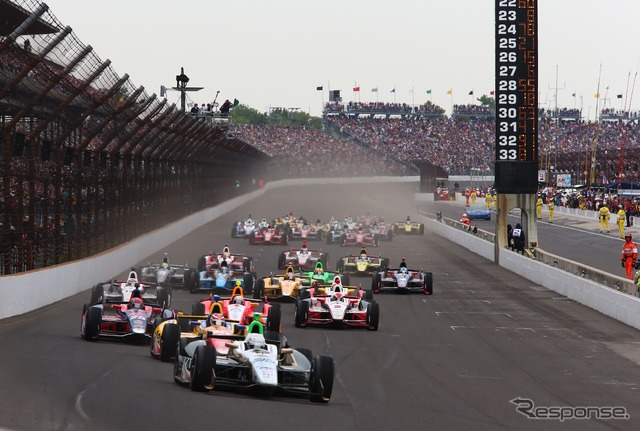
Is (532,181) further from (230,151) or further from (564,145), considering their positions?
(564,145)

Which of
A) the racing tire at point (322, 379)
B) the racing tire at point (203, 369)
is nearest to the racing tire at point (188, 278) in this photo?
the racing tire at point (203, 369)

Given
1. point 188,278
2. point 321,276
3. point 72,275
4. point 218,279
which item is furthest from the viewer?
point 188,278

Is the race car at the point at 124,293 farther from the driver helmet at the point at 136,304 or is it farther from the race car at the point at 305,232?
the race car at the point at 305,232

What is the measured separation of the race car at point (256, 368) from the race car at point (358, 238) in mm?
34530

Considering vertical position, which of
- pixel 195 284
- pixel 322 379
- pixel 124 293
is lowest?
pixel 195 284

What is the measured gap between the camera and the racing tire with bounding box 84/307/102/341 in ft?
60.3

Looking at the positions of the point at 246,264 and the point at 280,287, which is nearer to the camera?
the point at 280,287

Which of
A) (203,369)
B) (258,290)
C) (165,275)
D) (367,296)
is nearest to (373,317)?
(367,296)

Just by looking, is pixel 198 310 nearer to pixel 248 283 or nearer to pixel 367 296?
pixel 367 296

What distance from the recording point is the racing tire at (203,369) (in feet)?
43.1

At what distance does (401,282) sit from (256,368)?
55.7 feet

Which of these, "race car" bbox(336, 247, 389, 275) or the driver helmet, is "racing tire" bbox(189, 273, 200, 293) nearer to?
"race car" bbox(336, 247, 389, 275)

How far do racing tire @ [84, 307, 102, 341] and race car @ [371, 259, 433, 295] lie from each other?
496 inches

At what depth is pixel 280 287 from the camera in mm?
27016
